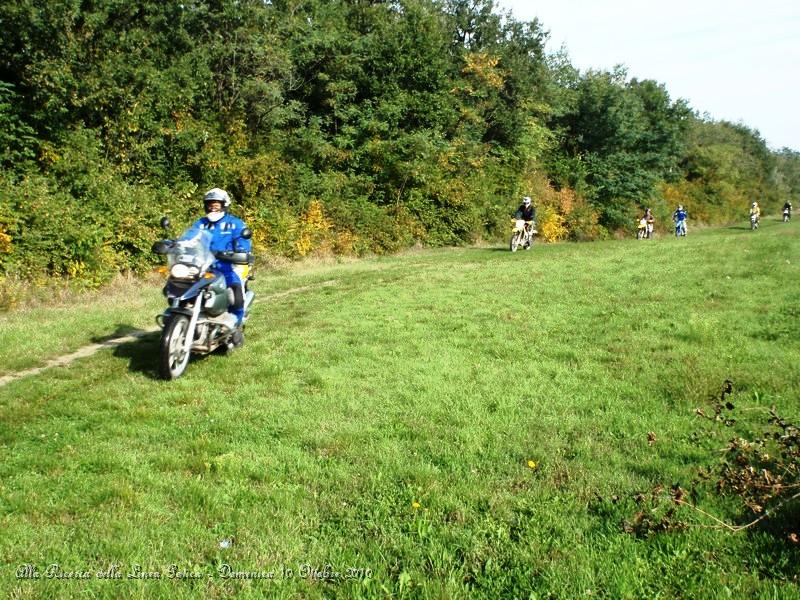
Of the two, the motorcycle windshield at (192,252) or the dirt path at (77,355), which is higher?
the motorcycle windshield at (192,252)

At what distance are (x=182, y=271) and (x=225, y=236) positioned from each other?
3.96ft

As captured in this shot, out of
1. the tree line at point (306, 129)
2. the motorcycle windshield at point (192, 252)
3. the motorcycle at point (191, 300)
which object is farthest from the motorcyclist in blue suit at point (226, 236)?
the tree line at point (306, 129)

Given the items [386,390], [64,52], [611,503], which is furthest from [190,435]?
[64,52]

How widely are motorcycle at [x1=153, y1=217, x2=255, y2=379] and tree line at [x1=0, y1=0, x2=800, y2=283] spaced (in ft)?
23.6

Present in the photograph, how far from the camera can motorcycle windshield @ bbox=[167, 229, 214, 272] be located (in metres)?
7.05

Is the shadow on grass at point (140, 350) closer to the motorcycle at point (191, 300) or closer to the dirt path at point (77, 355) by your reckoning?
the dirt path at point (77, 355)

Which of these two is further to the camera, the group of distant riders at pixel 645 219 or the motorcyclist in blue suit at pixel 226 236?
the group of distant riders at pixel 645 219

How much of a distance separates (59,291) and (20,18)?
7.88 meters

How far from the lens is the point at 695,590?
115 inches

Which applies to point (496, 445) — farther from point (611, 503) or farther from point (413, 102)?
point (413, 102)

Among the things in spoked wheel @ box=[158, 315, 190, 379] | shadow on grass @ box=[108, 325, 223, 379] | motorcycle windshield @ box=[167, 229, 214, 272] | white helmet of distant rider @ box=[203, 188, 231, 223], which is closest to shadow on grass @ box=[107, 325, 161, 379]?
shadow on grass @ box=[108, 325, 223, 379]

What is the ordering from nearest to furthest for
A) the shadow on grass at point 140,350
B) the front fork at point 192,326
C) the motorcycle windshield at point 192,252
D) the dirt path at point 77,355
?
1. the front fork at point 192,326
2. the motorcycle windshield at point 192,252
3. the dirt path at point 77,355
4. the shadow on grass at point 140,350

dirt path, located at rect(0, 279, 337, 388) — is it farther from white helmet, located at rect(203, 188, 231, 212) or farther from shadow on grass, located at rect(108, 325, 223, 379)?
white helmet, located at rect(203, 188, 231, 212)

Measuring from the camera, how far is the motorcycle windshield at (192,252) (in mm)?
7055
